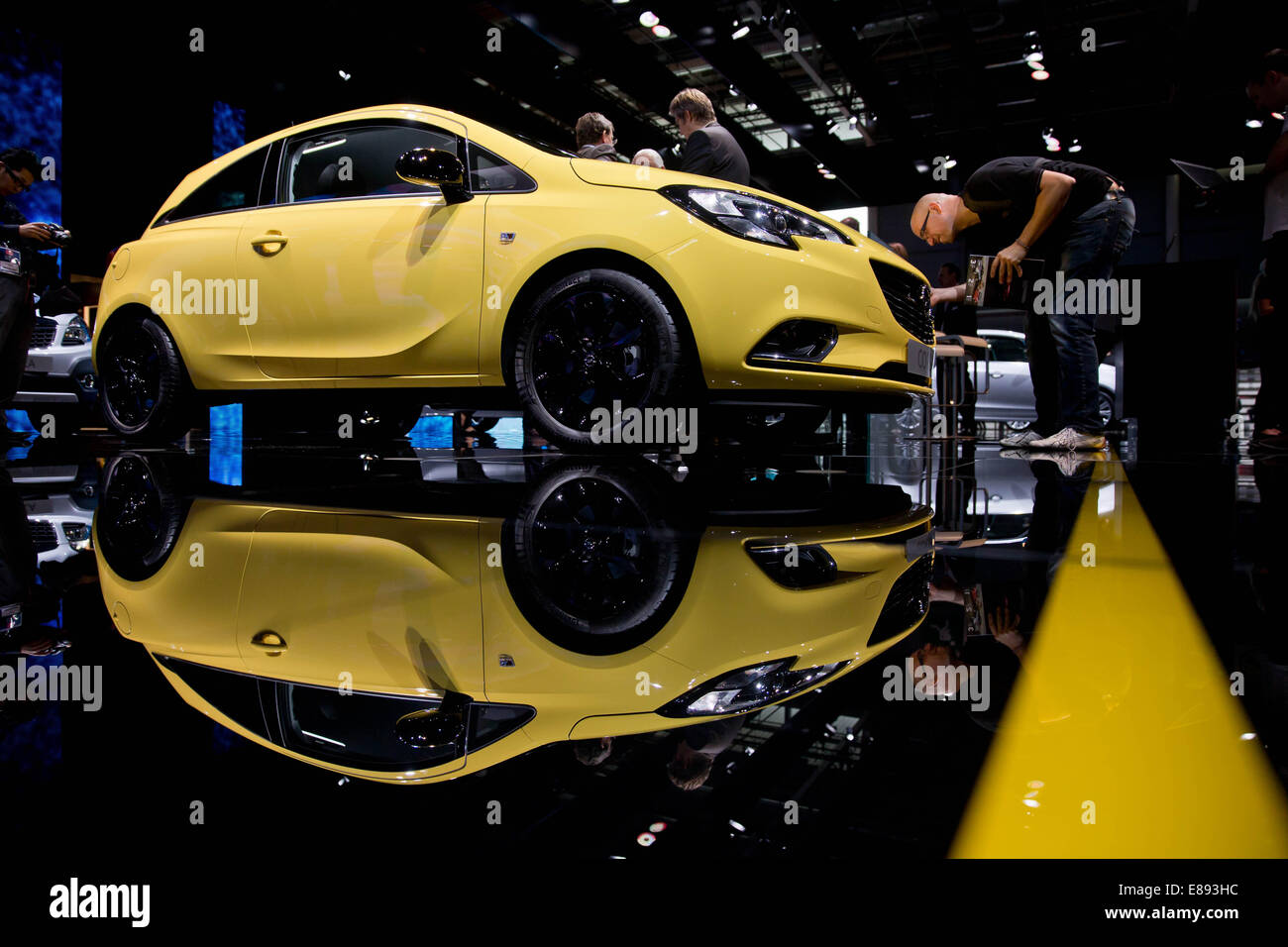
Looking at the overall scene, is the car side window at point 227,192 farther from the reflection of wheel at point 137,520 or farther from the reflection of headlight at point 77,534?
the reflection of headlight at point 77,534

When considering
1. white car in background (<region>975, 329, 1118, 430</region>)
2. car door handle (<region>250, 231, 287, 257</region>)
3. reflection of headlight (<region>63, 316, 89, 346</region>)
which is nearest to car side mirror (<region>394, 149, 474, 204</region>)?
car door handle (<region>250, 231, 287, 257</region>)

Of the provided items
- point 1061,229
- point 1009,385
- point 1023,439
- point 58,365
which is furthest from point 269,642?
point 1009,385

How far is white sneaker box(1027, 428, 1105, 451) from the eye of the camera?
4602 millimetres

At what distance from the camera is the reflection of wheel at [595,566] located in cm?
107

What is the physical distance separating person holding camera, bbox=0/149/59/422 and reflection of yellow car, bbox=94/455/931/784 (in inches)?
143

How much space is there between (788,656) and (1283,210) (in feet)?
16.3

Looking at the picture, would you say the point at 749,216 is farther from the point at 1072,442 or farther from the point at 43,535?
the point at 1072,442

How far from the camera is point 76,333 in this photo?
7676mm

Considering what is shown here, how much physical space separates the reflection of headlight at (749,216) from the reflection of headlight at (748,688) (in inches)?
87.7

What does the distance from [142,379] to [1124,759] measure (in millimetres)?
4506

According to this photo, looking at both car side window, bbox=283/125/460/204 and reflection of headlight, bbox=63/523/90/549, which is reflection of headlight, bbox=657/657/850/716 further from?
car side window, bbox=283/125/460/204
